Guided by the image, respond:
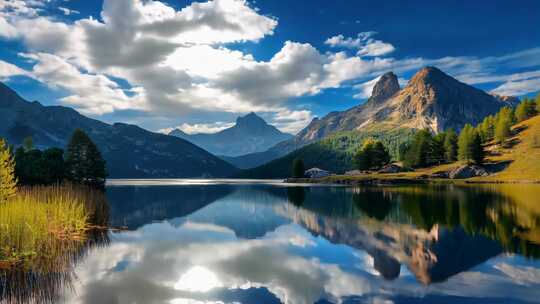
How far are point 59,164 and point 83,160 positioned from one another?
1625cm

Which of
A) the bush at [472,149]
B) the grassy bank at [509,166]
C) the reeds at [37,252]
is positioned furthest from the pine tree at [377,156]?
the reeds at [37,252]

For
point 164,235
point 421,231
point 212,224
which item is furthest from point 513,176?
point 164,235

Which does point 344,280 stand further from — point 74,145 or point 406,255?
point 74,145

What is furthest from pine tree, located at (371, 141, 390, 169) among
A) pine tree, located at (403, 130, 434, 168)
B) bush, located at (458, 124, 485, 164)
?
bush, located at (458, 124, 485, 164)

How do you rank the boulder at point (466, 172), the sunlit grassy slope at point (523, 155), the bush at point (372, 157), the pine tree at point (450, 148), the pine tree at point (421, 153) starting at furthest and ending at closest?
the bush at point (372, 157), the pine tree at point (421, 153), the pine tree at point (450, 148), the boulder at point (466, 172), the sunlit grassy slope at point (523, 155)

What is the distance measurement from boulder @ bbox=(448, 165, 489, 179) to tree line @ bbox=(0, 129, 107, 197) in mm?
140146

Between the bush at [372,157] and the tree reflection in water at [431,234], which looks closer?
the tree reflection in water at [431,234]

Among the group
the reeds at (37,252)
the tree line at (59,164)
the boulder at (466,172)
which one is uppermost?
the tree line at (59,164)

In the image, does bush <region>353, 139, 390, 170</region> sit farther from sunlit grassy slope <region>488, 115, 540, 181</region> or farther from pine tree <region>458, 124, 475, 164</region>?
sunlit grassy slope <region>488, 115, 540, 181</region>

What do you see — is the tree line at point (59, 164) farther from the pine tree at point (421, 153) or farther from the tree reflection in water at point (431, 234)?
the pine tree at point (421, 153)

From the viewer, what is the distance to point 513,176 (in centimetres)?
14300

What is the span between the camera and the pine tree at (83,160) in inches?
4328

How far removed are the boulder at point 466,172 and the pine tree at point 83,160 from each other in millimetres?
140653

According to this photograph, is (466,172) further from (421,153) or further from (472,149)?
(421,153)
